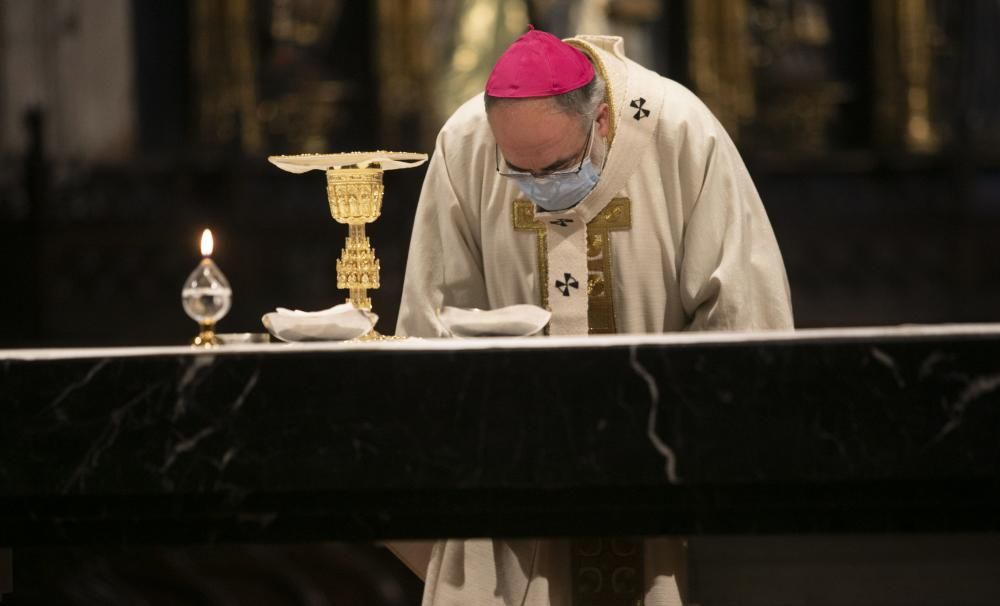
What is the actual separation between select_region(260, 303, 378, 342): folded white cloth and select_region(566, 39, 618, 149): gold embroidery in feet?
3.17

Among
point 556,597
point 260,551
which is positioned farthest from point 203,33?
point 556,597

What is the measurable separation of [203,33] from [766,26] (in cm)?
374

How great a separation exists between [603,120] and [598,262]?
0.35 meters

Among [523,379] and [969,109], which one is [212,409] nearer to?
[523,379]

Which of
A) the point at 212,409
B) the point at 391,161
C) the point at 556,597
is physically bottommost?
the point at 556,597

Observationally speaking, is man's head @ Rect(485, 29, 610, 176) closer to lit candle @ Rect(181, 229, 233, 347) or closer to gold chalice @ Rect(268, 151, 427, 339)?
gold chalice @ Rect(268, 151, 427, 339)

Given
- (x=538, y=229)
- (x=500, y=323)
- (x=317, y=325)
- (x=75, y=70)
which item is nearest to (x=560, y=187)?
(x=538, y=229)

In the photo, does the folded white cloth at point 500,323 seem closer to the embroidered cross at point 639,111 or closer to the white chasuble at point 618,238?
the white chasuble at point 618,238

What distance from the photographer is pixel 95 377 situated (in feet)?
8.27

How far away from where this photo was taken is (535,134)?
3.34 meters

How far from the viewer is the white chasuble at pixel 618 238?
3482mm

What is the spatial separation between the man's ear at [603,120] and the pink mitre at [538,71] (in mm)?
86

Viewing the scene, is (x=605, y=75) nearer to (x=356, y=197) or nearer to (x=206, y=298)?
(x=356, y=197)

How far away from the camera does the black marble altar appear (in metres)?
2.43
